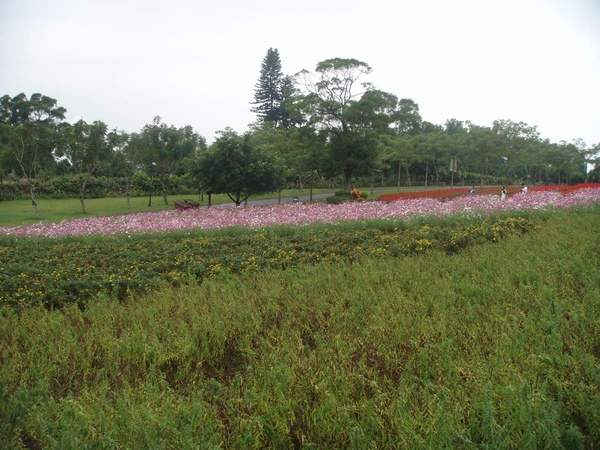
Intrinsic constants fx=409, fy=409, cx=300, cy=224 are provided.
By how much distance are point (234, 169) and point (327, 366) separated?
52.7 feet

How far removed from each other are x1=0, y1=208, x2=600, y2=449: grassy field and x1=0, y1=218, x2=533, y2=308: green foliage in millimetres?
801

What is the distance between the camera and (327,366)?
277 cm

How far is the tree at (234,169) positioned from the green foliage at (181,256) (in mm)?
8712

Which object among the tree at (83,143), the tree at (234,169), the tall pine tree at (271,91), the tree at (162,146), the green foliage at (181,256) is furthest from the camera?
the tall pine tree at (271,91)

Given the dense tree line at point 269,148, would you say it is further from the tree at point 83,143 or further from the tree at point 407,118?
the tree at point 407,118

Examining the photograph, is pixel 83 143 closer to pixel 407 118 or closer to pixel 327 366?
pixel 327 366

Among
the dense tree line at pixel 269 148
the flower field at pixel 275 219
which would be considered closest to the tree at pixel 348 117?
the dense tree line at pixel 269 148

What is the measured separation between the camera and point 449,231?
8.56 m

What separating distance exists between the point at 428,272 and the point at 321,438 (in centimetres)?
343

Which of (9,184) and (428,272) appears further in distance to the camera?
(9,184)

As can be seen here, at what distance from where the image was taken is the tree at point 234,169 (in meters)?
18.4

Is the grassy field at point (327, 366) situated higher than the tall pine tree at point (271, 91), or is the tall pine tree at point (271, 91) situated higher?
the tall pine tree at point (271, 91)

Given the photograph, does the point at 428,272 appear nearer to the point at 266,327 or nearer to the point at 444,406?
the point at 266,327

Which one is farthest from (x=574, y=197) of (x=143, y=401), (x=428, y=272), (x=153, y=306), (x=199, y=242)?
(x=143, y=401)
